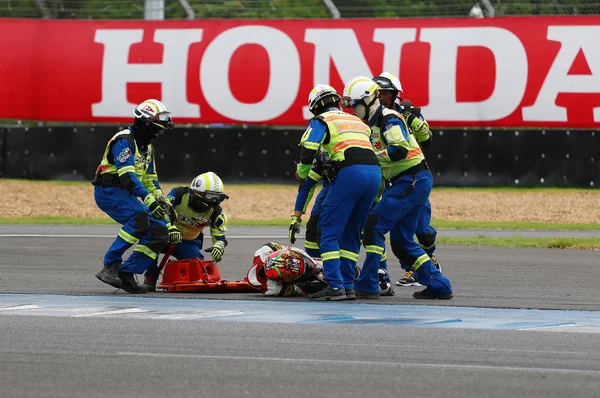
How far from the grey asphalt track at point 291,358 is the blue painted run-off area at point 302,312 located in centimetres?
22

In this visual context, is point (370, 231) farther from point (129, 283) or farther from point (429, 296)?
point (129, 283)

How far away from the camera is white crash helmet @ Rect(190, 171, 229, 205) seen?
10.9 meters

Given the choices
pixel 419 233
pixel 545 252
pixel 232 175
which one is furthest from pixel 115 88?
pixel 419 233

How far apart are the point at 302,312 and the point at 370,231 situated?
3.88ft

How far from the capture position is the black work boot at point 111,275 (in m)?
10.7

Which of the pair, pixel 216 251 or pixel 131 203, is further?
pixel 216 251

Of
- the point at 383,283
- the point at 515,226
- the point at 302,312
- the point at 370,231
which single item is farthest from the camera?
the point at 515,226

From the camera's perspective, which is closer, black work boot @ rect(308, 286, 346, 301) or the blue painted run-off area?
the blue painted run-off area

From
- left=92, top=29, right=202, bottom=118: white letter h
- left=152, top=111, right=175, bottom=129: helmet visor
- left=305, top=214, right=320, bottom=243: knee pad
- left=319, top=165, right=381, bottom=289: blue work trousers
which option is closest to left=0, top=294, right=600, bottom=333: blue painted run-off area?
left=319, top=165, right=381, bottom=289: blue work trousers

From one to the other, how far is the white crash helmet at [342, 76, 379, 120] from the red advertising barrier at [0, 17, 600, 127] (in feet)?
41.1

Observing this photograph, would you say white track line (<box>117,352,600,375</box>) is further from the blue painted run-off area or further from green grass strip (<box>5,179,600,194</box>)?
green grass strip (<box>5,179,600,194</box>)

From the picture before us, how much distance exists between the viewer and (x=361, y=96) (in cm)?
1052

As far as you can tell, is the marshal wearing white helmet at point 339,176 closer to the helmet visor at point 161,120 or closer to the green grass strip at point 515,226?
the helmet visor at point 161,120

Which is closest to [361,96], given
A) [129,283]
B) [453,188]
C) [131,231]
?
[131,231]
